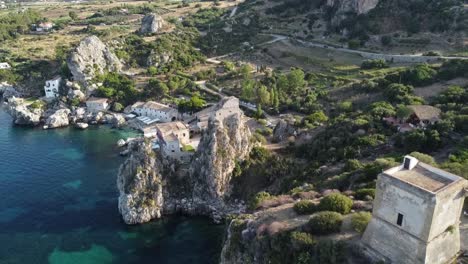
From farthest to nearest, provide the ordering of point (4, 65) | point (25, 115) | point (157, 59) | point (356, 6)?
point (4, 65)
point (356, 6)
point (157, 59)
point (25, 115)

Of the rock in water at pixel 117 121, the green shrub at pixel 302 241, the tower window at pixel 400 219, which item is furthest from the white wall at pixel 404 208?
the rock in water at pixel 117 121

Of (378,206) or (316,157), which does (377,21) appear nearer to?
(316,157)

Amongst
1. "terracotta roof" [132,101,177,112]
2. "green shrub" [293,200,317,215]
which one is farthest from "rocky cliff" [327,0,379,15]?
"green shrub" [293,200,317,215]

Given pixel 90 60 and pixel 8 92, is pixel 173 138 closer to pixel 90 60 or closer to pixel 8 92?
pixel 90 60

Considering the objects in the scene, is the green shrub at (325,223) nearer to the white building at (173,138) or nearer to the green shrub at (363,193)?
the green shrub at (363,193)

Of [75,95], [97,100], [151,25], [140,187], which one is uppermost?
[151,25]

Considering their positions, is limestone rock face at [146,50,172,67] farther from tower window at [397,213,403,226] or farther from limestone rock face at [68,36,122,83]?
tower window at [397,213,403,226]

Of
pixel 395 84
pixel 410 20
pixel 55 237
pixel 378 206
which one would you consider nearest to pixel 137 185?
pixel 55 237

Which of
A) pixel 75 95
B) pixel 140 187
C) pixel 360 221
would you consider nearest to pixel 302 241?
pixel 360 221
